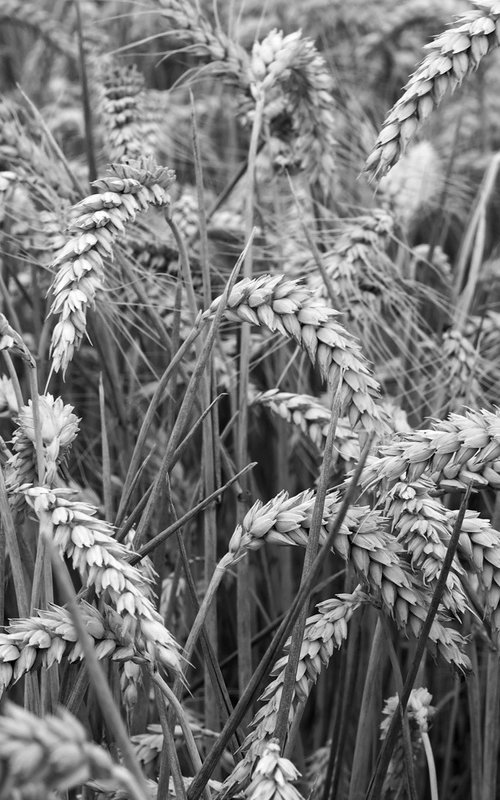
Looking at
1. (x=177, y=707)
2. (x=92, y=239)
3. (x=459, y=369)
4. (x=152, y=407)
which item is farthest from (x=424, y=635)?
(x=459, y=369)

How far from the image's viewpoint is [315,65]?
4.14ft

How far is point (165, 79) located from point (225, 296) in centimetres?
262

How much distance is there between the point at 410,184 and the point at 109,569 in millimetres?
1275

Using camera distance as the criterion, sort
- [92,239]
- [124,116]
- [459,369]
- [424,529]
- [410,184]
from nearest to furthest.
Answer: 1. [424,529]
2. [92,239]
3. [459,369]
4. [124,116]
5. [410,184]

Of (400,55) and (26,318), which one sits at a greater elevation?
(400,55)

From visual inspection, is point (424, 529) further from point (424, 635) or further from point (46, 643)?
point (46, 643)

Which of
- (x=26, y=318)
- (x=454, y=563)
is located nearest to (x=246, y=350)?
(x=454, y=563)

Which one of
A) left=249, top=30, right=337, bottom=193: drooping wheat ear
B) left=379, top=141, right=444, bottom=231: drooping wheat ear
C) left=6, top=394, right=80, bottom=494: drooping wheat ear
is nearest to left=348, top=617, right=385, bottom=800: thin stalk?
left=6, top=394, right=80, bottom=494: drooping wheat ear

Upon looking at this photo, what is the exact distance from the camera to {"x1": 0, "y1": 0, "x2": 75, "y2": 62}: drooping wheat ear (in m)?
2.47

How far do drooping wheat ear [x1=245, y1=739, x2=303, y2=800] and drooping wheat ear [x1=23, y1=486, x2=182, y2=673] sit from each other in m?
0.08

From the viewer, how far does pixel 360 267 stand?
4.10ft

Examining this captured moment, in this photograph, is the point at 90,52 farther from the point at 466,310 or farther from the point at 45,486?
the point at 45,486

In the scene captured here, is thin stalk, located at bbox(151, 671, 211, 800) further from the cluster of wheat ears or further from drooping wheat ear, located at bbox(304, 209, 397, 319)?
drooping wheat ear, located at bbox(304, 209, 397, 319)

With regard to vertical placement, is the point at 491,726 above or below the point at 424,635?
below
